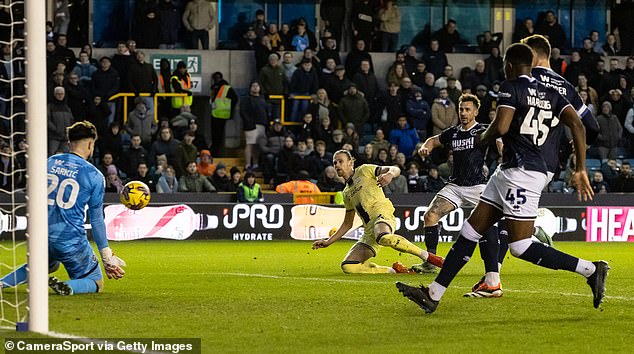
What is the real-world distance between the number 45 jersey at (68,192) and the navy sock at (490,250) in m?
3.58

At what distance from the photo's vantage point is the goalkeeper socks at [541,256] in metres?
9.09

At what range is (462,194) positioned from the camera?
1357cm

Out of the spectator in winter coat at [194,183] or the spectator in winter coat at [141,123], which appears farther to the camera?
the spectator in winter coat at [141,123]

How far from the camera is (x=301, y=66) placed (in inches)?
1019

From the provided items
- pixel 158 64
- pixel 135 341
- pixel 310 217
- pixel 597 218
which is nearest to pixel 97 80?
pixel 158 64

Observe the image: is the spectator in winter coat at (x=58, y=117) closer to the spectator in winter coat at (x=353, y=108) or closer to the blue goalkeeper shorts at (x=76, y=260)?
the spectator in winter coat at (x=353, y=108)

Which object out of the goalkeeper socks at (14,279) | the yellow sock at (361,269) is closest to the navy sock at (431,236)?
the yellow sock at (361,269)

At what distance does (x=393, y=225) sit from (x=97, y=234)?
4.38 meters

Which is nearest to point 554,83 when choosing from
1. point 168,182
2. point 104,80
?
point 168,182

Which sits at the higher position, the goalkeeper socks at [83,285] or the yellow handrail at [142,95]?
the yellow handrail at [142,95]

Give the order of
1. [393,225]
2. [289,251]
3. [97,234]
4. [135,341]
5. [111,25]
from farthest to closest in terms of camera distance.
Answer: [111,25] < [289,251] < [393,225] < [97,234] < [135,341]

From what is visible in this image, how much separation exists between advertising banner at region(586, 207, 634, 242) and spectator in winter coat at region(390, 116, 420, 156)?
426 centimetres

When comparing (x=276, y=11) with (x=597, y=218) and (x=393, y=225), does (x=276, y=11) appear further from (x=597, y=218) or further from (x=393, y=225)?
(x=393, y=225)

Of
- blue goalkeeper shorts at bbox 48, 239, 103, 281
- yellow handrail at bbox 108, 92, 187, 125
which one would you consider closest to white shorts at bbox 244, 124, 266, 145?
yellow handrail at bbox 108, 92, 187, 125
